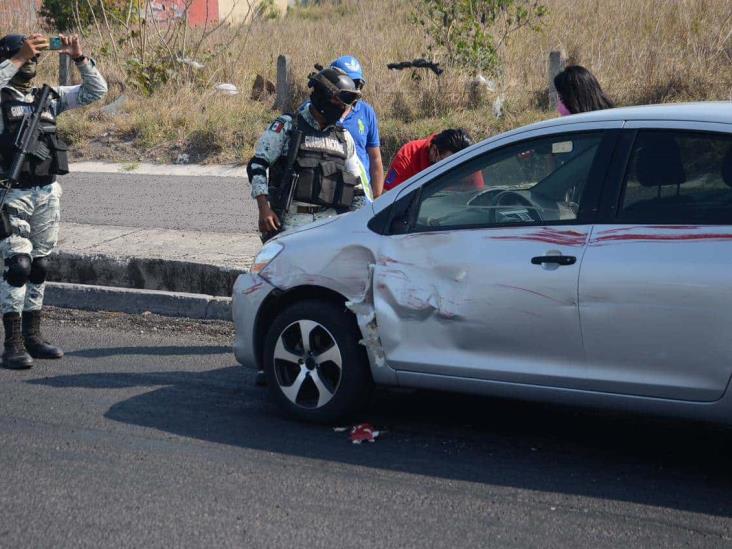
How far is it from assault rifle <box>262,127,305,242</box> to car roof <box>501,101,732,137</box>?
5.19 ft

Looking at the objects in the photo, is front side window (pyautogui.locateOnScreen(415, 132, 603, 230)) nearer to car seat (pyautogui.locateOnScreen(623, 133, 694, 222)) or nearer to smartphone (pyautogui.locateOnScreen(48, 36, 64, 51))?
car seat (pyautogui.locateOnScreen(623, 133, 694, 222))

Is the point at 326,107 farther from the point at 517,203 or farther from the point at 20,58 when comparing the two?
the point at 20,58

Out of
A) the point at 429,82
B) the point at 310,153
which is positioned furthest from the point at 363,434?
the point at 429,82

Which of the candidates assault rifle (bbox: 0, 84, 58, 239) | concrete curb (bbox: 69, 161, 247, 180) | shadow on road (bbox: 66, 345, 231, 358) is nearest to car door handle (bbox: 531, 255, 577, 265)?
shadow on road (bbox: 66, 345, 231, 358)

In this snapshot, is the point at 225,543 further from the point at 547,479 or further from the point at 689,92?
the point at 689,92

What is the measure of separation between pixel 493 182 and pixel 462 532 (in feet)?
5.71

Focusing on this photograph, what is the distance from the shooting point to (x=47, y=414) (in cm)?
587

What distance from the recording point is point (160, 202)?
12.3 meters

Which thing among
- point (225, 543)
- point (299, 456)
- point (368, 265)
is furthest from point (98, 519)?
point (368, 265)

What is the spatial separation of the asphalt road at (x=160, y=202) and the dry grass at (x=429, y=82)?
1342mm

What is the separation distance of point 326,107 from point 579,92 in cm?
155

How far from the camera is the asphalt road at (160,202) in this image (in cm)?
1106

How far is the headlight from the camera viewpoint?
583 cm

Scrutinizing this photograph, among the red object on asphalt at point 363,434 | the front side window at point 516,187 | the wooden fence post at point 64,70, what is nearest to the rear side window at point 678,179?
the front side window at point 516,187
